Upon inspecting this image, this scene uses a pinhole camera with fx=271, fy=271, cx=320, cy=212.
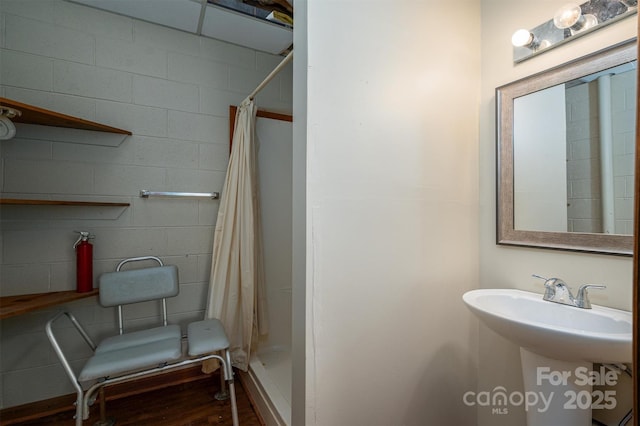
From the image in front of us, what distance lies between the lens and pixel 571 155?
40.3 inches

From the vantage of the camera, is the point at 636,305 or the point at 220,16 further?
the point at 220,16

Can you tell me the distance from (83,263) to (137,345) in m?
→ 0.54

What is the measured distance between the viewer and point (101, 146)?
1.61 metres

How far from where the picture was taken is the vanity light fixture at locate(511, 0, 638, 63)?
2.95 feet

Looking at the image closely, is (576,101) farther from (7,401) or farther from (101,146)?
(7,401)

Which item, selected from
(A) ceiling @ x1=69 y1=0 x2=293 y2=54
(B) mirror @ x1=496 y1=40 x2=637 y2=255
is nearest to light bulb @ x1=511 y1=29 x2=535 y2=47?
(B) mirror @ x1=496 y1=40 x2=637 y2=255

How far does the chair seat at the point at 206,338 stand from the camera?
4.37 ft

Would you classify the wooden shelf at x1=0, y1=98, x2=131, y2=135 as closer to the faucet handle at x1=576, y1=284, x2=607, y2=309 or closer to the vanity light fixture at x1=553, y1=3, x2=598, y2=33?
the vanity light fixture at x1=553, y1=3, x2=598, y2=33

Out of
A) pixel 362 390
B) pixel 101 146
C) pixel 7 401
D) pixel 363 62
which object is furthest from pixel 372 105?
pixel 7 401

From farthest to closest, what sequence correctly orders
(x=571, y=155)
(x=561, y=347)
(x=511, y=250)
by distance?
(x=511, y=250)
(x=571, y=155)
(x=561, y=347)

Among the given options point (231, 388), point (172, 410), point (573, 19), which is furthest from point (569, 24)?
point (172, 410)

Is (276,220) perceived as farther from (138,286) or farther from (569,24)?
(569,24)

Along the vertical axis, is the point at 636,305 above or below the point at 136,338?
above

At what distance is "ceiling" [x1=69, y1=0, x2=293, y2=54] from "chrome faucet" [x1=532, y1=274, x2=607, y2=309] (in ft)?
6.04
